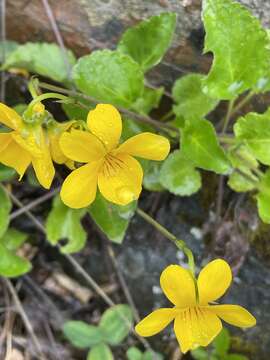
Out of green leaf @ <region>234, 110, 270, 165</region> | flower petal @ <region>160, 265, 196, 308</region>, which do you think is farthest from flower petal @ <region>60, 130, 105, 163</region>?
green leaf @ <region>234, 110, 270, 165</region>

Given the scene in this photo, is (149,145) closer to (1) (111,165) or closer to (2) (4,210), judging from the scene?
(1) (111,165)

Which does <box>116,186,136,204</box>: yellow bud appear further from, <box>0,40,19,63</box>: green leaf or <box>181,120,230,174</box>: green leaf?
<box>0,40,19,63</box>: green leaf

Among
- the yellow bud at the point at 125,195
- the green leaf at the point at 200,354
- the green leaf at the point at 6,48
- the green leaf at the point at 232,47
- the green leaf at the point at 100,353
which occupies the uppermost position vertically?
the green leaf at the point at 232,47

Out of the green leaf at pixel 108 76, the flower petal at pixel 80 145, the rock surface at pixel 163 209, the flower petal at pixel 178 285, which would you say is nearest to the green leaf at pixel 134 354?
the rock surface at pixel 163 209

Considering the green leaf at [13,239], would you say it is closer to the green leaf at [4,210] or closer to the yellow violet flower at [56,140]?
the green leaf at [4,210]

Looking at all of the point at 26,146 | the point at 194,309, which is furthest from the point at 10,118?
the point at 194,309
